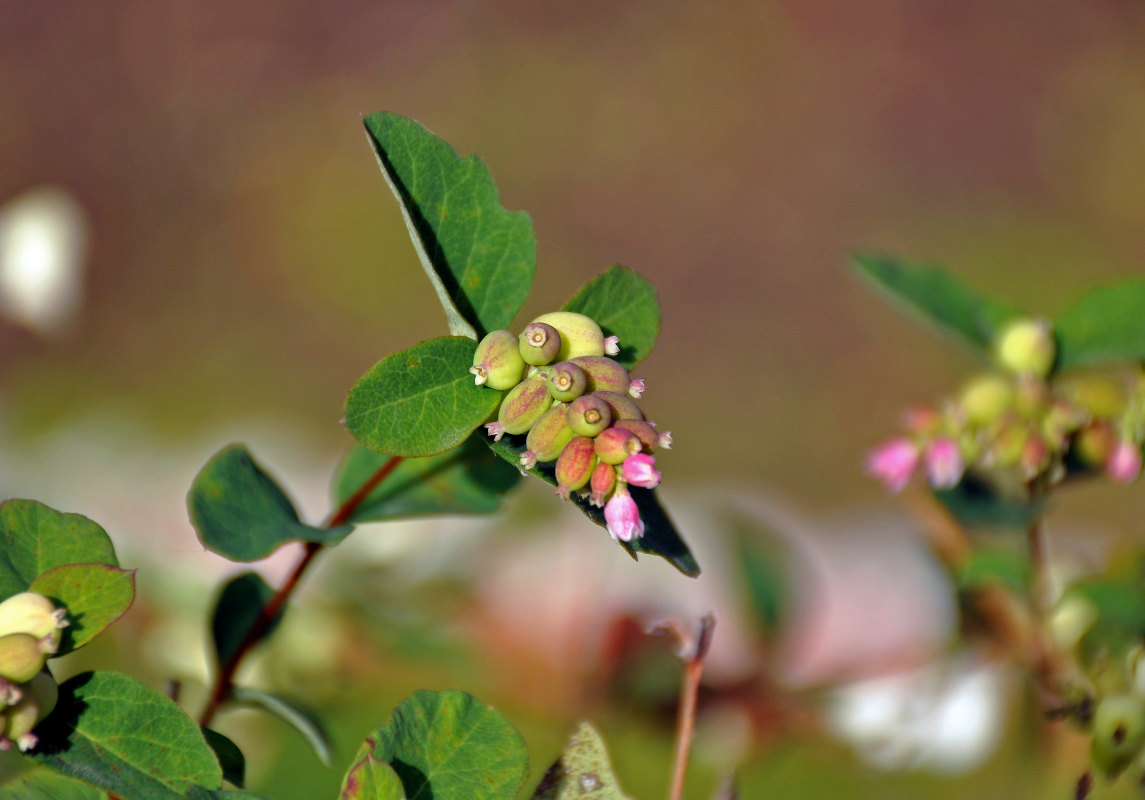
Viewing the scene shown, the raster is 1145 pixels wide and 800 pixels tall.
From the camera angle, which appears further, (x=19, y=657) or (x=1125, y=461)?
(x=1125, y=461)

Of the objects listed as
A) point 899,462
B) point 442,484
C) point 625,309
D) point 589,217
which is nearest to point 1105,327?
point 899,462

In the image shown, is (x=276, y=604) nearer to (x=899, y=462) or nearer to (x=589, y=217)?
(x=899, y=462)

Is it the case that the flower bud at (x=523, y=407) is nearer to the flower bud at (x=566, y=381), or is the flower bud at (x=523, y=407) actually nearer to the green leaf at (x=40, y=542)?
the flower bud at (x=566, y=381)

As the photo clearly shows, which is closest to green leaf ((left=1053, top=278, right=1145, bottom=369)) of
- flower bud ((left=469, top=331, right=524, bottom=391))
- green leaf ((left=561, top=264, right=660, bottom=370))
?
green leaf ((left=561, top=264, right=660, bottom=370))

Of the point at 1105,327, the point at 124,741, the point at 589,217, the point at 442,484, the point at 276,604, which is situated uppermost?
the point at 589,217

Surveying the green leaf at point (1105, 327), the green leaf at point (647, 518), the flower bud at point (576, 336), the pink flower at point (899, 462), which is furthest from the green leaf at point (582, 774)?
the green leaf at point (1105, 327)

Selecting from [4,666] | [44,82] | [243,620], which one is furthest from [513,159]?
[4,666]
